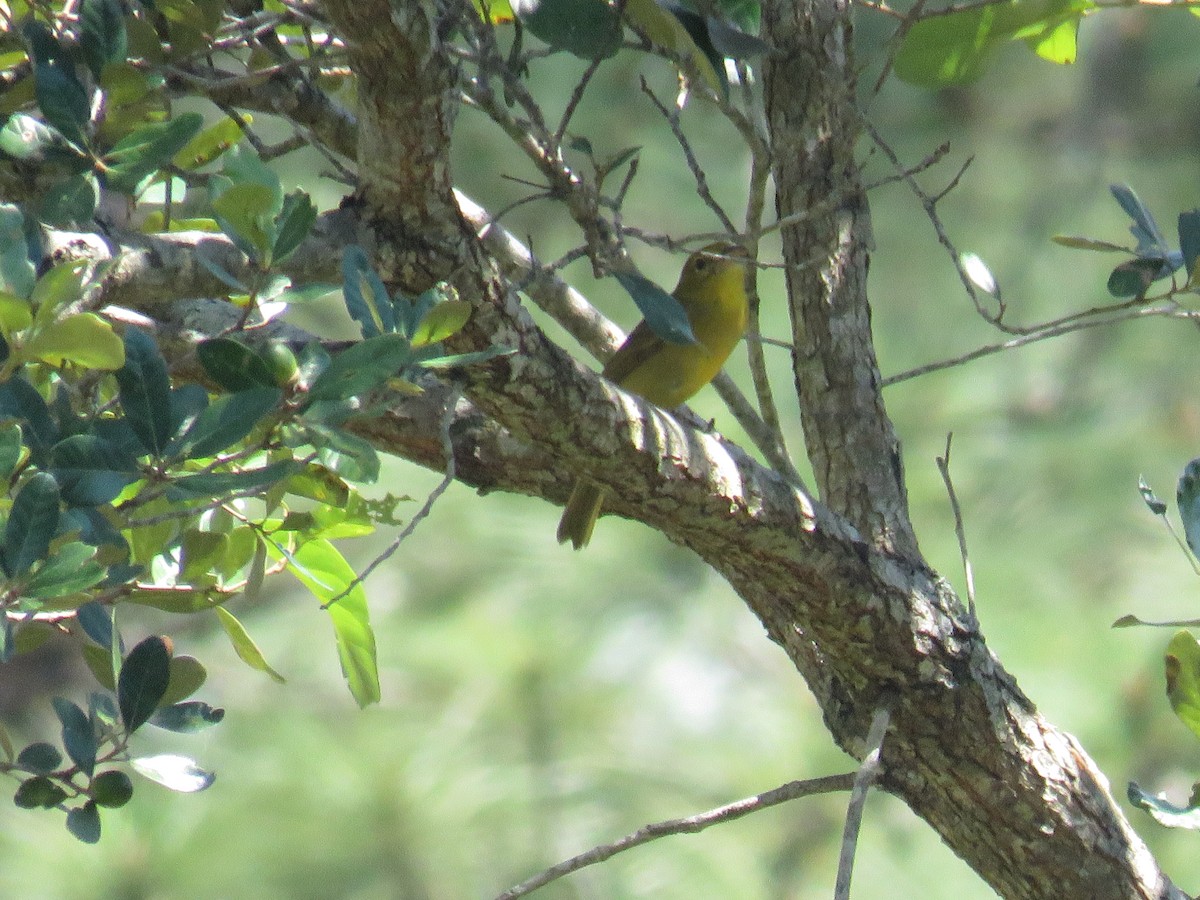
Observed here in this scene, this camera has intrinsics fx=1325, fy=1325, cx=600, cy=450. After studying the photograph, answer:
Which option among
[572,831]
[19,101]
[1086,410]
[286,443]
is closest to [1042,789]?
[286,443]

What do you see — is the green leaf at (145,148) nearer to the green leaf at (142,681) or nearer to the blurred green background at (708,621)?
the green leaf at (142,681)

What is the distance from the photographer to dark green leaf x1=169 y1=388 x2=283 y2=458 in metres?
1.06

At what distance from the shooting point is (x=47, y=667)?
18.8ft

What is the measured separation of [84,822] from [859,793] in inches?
35.0

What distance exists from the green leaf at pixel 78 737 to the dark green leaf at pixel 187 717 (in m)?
0.06

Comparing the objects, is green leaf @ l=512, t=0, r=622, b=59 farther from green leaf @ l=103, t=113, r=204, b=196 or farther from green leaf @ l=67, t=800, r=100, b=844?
green leaf @ l=67, t=800, r=100, b=844

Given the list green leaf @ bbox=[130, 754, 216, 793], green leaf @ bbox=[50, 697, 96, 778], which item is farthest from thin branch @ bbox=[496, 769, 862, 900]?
green leaf @ bbox=[50, 697, 96, 778]

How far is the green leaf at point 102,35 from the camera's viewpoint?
1.29 metres

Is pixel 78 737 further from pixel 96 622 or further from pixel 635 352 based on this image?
pixel 635 352

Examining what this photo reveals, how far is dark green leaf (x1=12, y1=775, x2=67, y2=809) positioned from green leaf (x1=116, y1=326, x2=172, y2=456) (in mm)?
434

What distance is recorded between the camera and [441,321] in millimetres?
1180

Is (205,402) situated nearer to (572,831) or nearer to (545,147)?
(545,147)

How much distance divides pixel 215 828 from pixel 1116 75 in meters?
4.53

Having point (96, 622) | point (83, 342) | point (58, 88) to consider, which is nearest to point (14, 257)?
point (83, 342)
